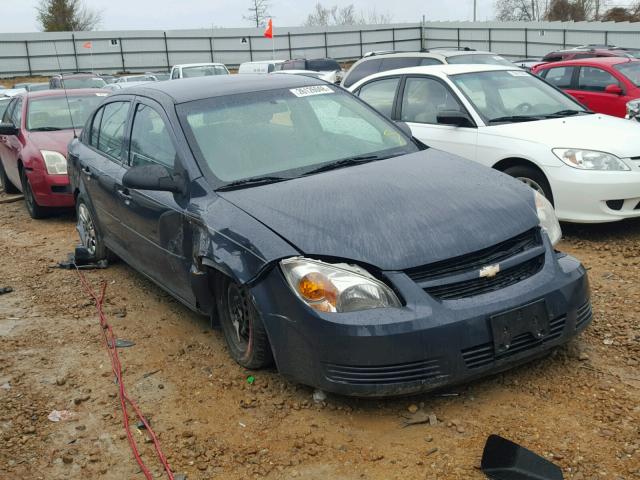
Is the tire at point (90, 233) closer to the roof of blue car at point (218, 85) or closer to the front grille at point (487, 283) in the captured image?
the roof of blue car at point (218, 85)

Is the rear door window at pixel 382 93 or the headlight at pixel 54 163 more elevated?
the rear door window at pixel 382 93

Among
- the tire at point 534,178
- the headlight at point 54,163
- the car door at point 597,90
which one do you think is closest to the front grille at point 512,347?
the tire at point 534,178

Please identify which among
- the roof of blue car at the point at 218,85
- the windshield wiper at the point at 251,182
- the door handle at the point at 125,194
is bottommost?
the door handle at the point at 125,194

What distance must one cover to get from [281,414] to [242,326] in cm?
65

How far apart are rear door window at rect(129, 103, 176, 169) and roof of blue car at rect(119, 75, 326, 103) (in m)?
0.16

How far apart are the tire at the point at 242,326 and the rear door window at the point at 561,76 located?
9354mm

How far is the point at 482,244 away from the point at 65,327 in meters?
3.10

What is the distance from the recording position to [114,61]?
41844mm

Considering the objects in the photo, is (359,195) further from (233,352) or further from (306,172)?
(233,352)

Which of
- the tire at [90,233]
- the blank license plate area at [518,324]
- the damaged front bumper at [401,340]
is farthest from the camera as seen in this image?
the tire at [90,233]

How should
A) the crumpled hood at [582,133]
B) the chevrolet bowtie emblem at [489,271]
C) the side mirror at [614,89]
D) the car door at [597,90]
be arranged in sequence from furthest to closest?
the car door at [597,90] < the side mirror at [614,89] < the crumpled hood at [582,133] < the chevrolet bowtie emblem at [489,271]

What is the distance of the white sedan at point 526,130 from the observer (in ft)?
19.9

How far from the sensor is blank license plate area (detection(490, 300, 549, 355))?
3363mm

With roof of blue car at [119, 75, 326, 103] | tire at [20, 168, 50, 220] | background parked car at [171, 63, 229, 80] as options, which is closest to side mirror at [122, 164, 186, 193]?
roof of blue car at [119, 75, 326, 103]
